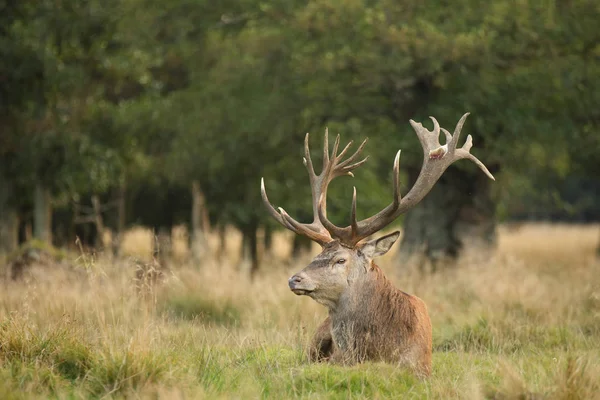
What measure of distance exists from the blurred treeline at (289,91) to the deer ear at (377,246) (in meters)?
6.06

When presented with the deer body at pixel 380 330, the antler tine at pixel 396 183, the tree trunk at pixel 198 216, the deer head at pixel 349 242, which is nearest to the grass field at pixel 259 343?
the deer body at pixel 380 330

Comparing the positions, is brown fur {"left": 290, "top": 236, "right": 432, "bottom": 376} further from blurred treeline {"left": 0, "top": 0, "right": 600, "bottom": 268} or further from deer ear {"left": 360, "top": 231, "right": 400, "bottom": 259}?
blurred treeline {"left": 0, "top": 0, "right": 600, "bottom": 268}

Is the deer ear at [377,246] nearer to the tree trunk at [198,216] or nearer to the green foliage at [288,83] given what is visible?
the green foliage at [288,83]

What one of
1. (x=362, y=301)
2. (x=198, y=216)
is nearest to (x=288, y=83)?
(x=198, y=216)

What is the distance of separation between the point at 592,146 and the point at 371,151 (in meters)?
3.34

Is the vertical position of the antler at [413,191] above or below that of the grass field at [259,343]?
above

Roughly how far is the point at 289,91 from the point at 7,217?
656 cm

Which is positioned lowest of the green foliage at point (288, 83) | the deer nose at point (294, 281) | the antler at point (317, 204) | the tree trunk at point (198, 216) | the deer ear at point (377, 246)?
the tree trunk at point (198, 216)

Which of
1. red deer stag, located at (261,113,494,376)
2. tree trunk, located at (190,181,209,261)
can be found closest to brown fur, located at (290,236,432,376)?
red deer stag, located at (261,113,494,376)

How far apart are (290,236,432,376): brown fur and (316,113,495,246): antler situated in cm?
13

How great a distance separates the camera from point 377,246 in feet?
22.0

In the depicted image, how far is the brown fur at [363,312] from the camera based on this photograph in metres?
6.46

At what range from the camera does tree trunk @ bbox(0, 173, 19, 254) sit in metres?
16.9

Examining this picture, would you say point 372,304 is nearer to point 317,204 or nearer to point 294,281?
point 294,281
